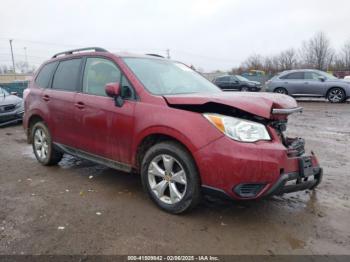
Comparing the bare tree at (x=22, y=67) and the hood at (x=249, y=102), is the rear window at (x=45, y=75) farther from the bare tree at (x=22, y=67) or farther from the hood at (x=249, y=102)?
the bare tree at (x=22, y=67)

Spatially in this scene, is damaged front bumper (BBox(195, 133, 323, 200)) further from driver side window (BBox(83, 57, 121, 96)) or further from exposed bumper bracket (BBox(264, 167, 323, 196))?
driver side window (BBox(83, 57, 121, 96))

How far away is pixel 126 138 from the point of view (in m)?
3.99

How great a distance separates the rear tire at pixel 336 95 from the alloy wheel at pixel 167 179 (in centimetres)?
1472

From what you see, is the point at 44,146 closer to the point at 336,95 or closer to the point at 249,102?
the point at 249,102

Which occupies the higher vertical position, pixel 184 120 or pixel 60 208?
pixel 184 120

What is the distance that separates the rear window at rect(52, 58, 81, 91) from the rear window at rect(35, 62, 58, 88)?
0.69 feet

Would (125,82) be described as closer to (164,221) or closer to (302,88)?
(164,221)

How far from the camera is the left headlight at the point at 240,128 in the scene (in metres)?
3.18

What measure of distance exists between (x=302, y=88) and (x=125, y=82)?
14553 mm

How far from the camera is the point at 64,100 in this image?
4.93 meters

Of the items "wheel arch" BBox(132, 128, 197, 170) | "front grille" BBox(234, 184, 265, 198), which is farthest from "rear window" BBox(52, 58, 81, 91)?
"front grille" BBox(234, 184, 265, 198)

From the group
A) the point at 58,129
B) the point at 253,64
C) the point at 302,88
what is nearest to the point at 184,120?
the point at 58,129

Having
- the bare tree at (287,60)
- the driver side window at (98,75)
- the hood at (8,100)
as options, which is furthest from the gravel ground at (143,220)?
the bare tree at (287,60)

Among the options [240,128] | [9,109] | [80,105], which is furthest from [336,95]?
[240,128]
